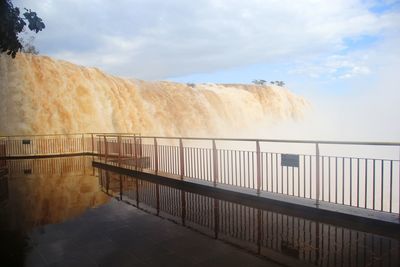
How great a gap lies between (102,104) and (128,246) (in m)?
35.8

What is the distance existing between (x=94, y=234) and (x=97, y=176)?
7531 mm

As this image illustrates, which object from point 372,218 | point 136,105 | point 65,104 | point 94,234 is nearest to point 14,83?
point 65,104

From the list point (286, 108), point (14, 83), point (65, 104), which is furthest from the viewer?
point (286, 108)

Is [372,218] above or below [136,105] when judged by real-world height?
below

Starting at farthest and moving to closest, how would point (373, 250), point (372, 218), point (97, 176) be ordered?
1. point (97, 176)
2. point (372, 218)
3. point (373, 250)

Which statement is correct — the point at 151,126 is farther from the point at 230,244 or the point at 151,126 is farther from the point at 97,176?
the point at 230,244

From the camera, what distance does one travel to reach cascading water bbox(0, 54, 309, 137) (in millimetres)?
32125

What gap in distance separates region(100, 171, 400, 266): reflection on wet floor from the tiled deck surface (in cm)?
35

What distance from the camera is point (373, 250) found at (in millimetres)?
5004

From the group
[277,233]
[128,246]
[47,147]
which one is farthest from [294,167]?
[47,147]

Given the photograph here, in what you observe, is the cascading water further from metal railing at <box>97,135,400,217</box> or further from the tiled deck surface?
the tiled deck surface

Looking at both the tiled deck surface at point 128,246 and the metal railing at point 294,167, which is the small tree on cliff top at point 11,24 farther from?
the metal railing at point 294,167

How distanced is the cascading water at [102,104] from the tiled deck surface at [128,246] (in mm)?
27573

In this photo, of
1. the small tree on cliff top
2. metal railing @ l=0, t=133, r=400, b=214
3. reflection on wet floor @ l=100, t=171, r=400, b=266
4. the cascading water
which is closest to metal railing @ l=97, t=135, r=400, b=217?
metal railing @ l=0, t=133, r=400, b=214
